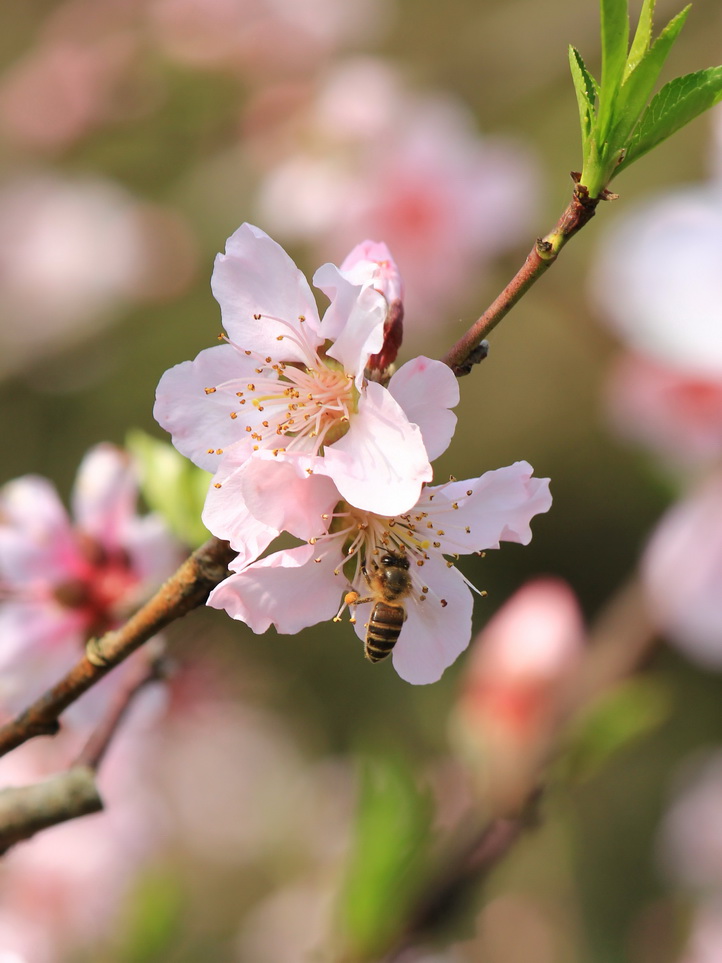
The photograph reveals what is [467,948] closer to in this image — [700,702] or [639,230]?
[639,230]

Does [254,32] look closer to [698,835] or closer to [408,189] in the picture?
[408,189]

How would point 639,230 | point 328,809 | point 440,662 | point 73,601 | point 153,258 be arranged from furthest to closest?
point 153,258
point 328,809
point 639,230
point 73,601
point 440,662

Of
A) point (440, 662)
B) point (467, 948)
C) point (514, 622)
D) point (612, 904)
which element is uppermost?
point (440, 662)

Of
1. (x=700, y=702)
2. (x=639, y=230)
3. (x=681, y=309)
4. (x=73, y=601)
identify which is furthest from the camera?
(x=700, y=702)

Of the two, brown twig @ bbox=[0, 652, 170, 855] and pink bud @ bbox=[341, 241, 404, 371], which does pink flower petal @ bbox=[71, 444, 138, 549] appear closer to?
brown twig @ bbox=[0, 652, 170, 855]

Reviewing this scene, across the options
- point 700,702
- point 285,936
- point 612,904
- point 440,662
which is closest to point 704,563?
point 440,662

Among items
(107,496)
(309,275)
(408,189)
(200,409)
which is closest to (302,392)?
(200,409)
